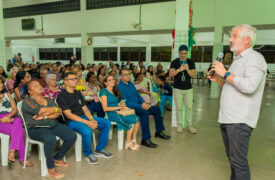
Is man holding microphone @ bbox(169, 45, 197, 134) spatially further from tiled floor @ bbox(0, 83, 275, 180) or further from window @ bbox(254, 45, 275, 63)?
window @ bbox(254, 45, 275, 63)

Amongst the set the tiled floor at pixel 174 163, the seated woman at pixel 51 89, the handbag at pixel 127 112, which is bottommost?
the tiled floor at pixel 174 163

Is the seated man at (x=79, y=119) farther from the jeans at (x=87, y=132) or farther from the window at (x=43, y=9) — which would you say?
the window at (x=43, y=9)

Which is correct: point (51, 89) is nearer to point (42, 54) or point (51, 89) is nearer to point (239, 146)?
point (239, 146)

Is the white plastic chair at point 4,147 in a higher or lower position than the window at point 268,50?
lower

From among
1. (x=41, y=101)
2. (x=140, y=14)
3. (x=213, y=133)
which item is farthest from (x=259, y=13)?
(x=41, y=101)

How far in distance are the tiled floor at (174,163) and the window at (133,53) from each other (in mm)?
14829

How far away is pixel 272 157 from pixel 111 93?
2.46 m

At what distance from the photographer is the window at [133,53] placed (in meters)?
18.3

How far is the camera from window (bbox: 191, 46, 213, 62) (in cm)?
1623

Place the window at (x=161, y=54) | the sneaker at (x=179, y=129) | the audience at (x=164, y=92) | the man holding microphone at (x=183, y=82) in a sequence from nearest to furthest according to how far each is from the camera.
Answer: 1. the man holding microphone at (x=183, y=82)
2. the sneaker at (x=179, y=129)
3. the audience at (x=164, y=92)
4. the window at (x=161, y=54)

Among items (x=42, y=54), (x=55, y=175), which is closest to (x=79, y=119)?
(x=55, y=175)

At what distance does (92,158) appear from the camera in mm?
2836

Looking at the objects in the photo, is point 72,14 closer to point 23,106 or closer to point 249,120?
point 23,106

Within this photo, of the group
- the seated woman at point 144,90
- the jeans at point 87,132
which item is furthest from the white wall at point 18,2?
the jeans at point 87,132
